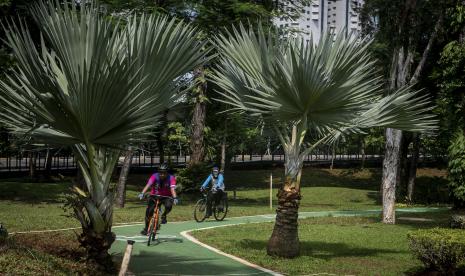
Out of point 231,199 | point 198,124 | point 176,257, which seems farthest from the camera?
point 231,199

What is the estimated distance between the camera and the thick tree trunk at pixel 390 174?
1783 centimetres

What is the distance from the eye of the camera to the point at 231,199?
28.2 metres

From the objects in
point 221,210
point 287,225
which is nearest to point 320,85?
point 287,225

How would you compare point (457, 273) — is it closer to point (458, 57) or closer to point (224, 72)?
point (224, 72)

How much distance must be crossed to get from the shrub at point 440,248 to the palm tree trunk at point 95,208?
4542 mm

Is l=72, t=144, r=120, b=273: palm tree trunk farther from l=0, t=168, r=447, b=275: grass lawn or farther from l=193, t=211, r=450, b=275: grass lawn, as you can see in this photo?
l=193, t=211, r=450, b=275: grass lawn

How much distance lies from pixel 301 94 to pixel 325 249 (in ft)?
12.8

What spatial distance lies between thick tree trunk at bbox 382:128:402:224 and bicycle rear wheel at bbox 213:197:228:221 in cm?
468

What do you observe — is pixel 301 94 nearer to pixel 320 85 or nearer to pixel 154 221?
pixel 320 85

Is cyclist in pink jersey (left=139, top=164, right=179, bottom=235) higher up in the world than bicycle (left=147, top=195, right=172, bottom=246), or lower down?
higher up

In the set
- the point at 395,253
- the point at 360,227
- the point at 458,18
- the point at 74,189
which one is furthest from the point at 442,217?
the point at 74,189

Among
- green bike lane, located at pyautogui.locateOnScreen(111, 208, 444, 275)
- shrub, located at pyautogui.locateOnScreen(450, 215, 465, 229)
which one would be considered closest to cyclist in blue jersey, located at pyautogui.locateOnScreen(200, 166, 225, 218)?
green bike lane, located at pyautogui.locateOnScreen(111, 208, 444, 275)

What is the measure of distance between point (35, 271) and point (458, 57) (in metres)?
14.4

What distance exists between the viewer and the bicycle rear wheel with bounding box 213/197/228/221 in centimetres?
1812
